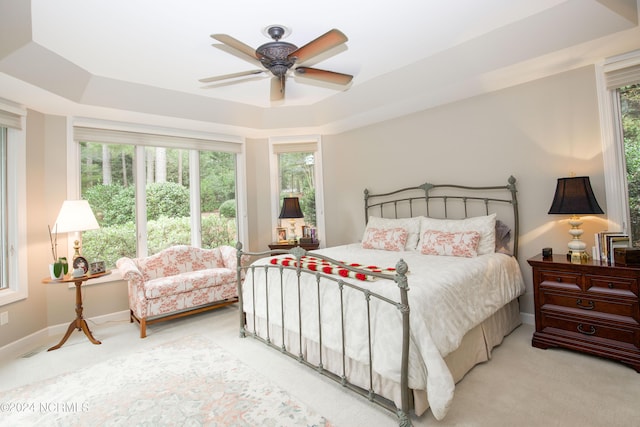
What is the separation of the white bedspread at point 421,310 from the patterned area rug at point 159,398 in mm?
492

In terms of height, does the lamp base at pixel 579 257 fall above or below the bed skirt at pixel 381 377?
above

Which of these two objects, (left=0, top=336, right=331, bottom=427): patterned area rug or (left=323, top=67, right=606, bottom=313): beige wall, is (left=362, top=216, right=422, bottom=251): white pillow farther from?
(left=0, top=336, right=331, bottom=427): patterned area rug

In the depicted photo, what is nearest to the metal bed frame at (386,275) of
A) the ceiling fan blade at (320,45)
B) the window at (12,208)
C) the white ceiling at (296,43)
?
the white ceiling at (296,43)

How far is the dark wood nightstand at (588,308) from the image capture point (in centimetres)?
232

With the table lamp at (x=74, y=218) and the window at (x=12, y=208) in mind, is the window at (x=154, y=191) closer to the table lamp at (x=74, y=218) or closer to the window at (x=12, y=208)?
the window at (x=12, y=208)

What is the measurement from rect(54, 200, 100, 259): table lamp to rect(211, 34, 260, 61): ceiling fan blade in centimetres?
243

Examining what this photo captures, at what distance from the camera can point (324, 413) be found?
197cm

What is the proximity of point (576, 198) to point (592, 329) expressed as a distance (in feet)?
3.45

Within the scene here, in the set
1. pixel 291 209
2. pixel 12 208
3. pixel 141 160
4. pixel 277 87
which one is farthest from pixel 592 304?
→ pixel 12 208

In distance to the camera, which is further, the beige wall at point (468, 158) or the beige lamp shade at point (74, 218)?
the beige lamp shade at point (74, 218)

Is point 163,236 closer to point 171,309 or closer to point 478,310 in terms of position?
point 171,309

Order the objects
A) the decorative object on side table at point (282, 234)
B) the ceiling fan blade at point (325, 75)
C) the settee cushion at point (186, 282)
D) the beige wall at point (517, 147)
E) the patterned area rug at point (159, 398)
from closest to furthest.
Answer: the patterned area rug at point (159, 398) < the ceiling fan blade at point (325, 75) < the beige wall at point (517, 147) < the settee cushion at point (186, 282) < the decorative object on side table at point (282, 234)

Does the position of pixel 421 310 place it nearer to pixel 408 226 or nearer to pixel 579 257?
pixel 579 257

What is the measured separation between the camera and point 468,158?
367 centimetres
